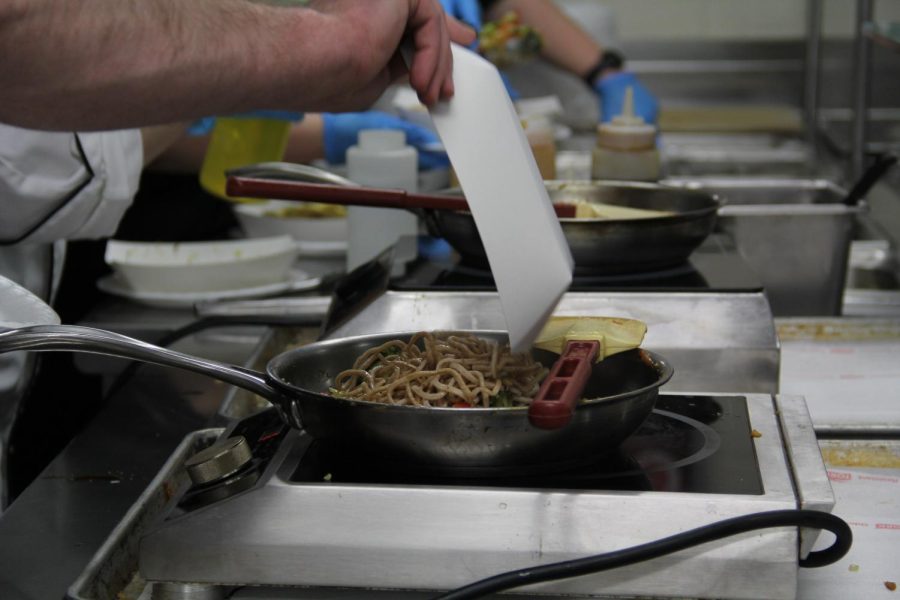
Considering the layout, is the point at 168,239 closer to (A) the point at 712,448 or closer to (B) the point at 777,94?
(A) the point at 712,448

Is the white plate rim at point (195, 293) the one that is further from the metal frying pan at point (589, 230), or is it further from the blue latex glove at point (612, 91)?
the blue latex glove at point (612, 91)

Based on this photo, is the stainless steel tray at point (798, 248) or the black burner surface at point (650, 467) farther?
the stainless steel tray at point (798, 248)

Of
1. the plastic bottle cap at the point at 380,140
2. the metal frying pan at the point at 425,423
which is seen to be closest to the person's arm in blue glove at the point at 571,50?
the plastic bottle cap at the point at 380,140

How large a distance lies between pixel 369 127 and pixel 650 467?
152 centimetres

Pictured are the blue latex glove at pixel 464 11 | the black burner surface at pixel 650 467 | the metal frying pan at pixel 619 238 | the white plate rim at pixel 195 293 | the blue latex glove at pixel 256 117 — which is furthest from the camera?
the blue latex glove at pixel 464 11

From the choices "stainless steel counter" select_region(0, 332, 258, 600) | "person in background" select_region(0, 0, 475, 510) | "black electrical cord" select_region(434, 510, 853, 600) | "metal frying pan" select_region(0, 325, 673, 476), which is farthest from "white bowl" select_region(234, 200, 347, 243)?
"black electrical cord" select_region(434, 510, 853, 600)

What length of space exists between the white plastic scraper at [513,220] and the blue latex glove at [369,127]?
1.34 m

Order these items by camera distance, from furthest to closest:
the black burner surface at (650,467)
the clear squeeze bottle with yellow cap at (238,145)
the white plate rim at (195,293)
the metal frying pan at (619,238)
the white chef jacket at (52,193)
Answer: the clear squeeze bottle with yellow cap at (238,145) → the white plate rim at (195,293) → the white chef jacket at (52,193) → the metal frying pan at (619,238) → the black burner surface at (650,467)

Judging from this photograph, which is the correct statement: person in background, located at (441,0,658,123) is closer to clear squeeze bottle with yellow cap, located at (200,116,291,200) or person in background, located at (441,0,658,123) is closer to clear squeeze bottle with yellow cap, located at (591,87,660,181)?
clear squeeze bottle with yellow cap, located at (591,87,660,181)

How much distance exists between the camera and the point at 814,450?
0.81 m

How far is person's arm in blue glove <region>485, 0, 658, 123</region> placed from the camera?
3.30 meters

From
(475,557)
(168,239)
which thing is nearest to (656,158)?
(168,239)

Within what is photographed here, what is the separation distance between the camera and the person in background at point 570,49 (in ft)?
10.8

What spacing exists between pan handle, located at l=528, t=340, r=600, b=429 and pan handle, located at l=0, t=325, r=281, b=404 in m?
0.21
